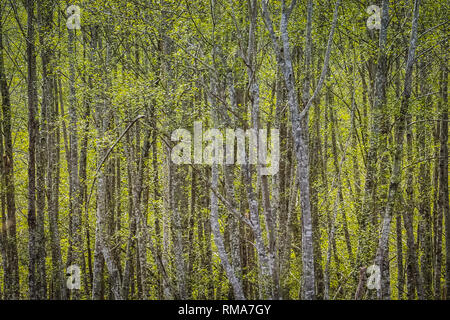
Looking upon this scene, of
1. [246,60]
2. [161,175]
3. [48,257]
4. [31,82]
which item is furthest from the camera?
[48,257]

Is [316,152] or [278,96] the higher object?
[278,96]

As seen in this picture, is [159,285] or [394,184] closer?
[394,184]

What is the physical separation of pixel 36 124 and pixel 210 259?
724 cm

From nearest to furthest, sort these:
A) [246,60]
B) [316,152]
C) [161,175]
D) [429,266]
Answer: [246,60] < [429,266] < [316,152] < [161,175]

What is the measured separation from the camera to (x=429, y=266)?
1148cm

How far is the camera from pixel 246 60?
7602mm

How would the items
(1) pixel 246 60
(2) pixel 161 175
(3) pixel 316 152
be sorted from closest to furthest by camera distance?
Result: (1) pixel 246 60
(3) pixel 316 152
(2) pixel 161 175
